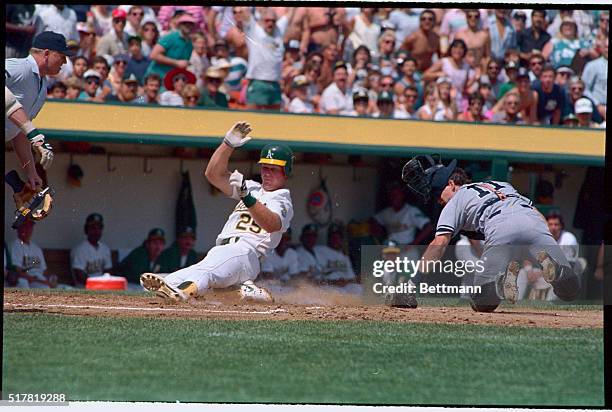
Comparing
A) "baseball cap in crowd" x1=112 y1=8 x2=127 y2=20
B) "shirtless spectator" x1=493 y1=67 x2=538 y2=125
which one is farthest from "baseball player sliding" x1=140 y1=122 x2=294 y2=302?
"shirtless spectator" x1=493 y1=67 x2=538 y2=125

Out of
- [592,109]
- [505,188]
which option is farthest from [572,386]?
[592,109]

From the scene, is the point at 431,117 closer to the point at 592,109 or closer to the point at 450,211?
the point at 592,109

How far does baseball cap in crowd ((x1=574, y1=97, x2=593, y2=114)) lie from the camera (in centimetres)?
963

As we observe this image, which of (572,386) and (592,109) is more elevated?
(592,109)

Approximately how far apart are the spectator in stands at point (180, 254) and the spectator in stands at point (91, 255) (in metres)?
0.43

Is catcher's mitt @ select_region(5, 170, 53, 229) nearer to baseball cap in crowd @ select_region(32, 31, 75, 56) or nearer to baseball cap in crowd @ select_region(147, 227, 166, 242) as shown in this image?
baseball cap in crowd @ select_region(32, 31, 75, 56)

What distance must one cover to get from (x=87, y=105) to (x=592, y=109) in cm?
469

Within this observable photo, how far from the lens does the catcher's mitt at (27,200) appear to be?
20.9 feet

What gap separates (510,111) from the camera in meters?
9.58

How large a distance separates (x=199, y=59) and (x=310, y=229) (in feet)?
6.12

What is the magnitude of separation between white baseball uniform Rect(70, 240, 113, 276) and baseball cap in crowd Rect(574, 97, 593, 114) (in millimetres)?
4619

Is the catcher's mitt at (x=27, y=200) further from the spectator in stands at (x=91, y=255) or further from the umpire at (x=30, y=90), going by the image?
the spectator in stands at (x=91, y=255)

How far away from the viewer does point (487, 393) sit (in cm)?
453

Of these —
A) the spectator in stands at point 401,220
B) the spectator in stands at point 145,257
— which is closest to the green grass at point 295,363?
the spectator in stands at point 145,257
